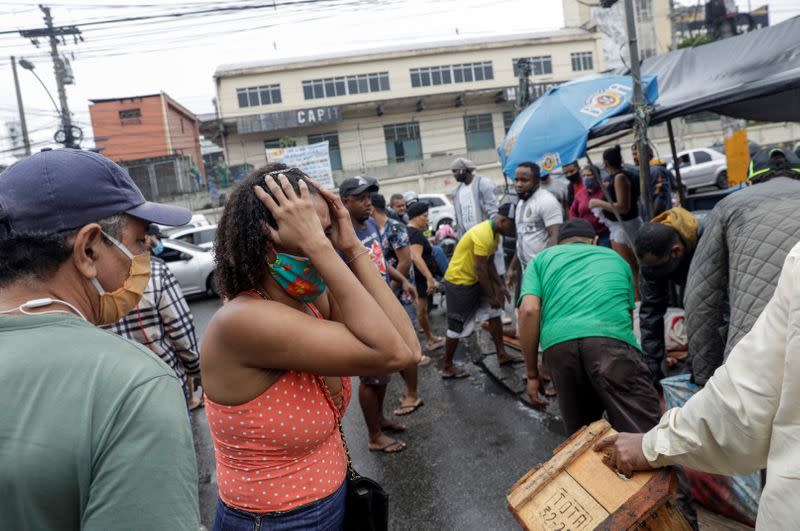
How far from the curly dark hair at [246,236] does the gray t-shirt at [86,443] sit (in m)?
0.68

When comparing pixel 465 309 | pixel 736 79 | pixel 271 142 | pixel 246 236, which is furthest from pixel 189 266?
pixel 271 142

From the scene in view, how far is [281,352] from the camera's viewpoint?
150 cm

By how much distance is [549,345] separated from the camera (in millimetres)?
3051

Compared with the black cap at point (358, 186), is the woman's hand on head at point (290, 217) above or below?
below

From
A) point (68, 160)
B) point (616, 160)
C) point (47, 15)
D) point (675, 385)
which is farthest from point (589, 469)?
point (47, 15)

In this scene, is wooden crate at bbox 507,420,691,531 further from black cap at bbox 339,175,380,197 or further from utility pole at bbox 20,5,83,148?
utility pole at bbox 20,5,83,148

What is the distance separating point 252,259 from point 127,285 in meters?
0.37

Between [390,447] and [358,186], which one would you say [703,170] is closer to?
[358,186]

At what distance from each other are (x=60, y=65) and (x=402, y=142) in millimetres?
22516

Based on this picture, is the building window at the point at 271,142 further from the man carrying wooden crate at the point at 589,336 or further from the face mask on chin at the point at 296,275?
the face mask on chin at the point at 296,275

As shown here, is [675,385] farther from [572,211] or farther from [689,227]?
[572,211]

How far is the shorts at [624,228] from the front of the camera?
6215 mm

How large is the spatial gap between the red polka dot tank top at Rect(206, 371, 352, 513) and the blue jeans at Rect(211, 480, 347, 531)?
2 centimetres

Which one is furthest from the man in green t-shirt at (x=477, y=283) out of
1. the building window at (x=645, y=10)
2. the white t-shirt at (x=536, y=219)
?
the building window at (x=645, y=10)
